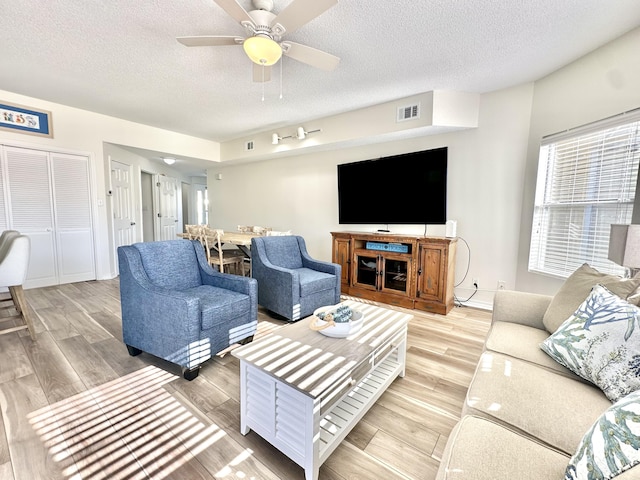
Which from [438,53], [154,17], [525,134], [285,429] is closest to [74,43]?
[154,17]

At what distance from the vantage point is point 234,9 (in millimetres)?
1698

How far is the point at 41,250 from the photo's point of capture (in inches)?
158

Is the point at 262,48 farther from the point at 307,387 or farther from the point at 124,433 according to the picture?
the point at 124,433

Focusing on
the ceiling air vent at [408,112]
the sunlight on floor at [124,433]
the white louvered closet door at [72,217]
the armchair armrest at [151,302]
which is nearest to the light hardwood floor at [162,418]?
the sunlight on floor at [124,433]

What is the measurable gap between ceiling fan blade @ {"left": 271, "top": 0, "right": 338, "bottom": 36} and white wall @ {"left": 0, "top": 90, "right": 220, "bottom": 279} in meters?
3.88

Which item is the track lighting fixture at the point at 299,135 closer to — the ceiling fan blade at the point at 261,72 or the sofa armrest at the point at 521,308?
the ceiling fan blade at the point at 261,72

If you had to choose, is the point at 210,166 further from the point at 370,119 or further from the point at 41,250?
the point at 370,119

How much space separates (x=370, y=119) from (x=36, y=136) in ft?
15.0

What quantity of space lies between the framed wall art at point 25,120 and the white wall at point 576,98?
6.16 metres

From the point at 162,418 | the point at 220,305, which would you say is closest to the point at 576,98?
the point at 220,305

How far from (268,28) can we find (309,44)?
1.84 ft

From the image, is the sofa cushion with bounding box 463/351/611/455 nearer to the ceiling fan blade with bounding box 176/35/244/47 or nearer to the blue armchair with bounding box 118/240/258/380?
the blue armchair with bounding box 118/240/258/380

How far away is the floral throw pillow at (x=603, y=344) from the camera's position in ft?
3.47

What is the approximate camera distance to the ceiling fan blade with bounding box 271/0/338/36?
1618 mm
